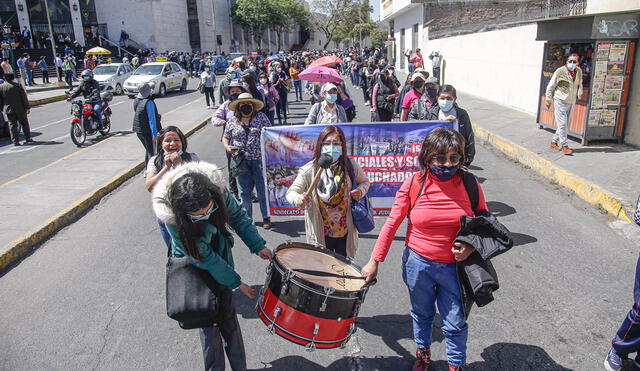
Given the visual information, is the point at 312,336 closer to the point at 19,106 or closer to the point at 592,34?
the point at 592,34

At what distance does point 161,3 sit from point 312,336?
55.6 metres

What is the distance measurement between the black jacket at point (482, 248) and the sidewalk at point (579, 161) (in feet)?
14.6

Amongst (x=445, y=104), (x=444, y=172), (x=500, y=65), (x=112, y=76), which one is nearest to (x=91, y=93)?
(x=445, y=104)

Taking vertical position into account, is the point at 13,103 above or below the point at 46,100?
above

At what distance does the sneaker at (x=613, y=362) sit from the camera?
3266 mm

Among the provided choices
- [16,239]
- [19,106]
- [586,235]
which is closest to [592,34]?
[586,235]

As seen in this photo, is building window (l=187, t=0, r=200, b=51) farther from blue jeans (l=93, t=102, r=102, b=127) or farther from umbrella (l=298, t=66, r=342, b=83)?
umbrella (l=298, t=66, r=342, b=83)

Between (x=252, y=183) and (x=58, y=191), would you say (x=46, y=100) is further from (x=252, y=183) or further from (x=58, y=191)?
(x=252, y=183)

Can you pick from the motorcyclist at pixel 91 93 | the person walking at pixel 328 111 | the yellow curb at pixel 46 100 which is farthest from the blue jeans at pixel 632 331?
the yellow curb at pixel 46 100

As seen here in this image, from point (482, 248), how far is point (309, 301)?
3.49 feet

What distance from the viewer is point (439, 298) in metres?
3.12

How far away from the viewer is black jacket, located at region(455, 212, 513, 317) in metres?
2.78

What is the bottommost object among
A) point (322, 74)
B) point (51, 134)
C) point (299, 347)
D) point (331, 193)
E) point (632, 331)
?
point (299, 347)

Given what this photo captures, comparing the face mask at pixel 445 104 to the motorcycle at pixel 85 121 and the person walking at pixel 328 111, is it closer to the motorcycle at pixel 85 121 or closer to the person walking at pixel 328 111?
the person walking at pixel 328 111
